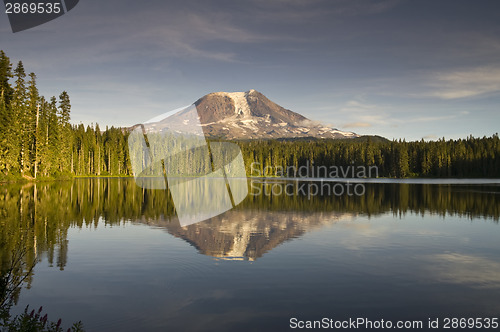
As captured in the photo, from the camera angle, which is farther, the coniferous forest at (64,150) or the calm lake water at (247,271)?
the coniferous forest at (64,150)

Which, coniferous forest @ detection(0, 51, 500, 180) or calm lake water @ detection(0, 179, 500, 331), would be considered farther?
coniferous forest @ detection(0, 51, 500, 180)

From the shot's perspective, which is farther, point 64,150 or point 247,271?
point 64,150

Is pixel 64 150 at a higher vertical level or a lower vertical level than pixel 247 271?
higher

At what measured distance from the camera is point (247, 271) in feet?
49.2

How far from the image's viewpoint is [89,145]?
14950 centimetres

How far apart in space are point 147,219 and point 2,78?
A: 6350 centimetres

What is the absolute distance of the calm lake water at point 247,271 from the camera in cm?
1061

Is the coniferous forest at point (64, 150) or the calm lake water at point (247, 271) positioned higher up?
the coniferous forest at point (64, 150)

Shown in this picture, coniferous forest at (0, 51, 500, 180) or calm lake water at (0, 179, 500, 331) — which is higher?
coniferous forest at (0, 51, 500, 180)

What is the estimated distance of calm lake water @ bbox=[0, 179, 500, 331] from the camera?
34.8 feet

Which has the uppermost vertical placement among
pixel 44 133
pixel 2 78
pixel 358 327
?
pixel 2 78

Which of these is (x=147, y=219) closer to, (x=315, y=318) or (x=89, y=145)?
(x=315, y=318)

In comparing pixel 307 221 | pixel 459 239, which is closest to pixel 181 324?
pixel 459 239

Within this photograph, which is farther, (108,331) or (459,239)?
(459,239)
